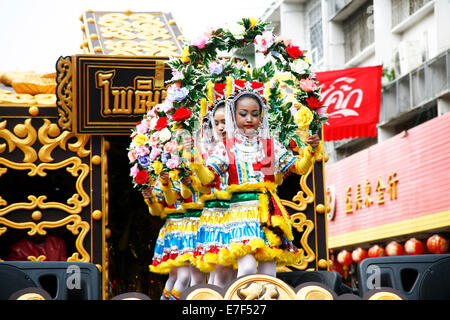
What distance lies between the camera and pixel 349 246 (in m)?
17.1

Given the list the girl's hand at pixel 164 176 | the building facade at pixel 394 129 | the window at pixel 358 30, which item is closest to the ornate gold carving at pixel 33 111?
the girl's hand at pixel 164 176

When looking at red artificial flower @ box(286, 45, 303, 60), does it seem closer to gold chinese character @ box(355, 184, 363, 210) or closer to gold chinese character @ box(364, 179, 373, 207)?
gold chinese character @ box(364, 179, 373, 207)

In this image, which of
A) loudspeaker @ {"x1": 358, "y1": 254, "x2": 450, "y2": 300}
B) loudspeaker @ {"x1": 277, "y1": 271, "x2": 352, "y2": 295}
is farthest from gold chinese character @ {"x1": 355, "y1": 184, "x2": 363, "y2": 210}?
loudspeaker @ {"x1": 358, "y1": 254, "x2": 450, "y2": 300}

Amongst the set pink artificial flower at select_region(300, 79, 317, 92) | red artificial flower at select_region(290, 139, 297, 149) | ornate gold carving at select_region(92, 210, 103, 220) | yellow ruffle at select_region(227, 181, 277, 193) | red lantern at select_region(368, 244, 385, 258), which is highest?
pink artificial flower at select_region(300, 79, 317, 92)

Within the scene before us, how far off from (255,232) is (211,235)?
19.4 inches

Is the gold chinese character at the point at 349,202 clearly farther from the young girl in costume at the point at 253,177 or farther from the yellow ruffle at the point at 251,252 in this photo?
the yellow ruffle at the point at 251,252

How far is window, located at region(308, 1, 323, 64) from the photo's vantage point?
71.4ft

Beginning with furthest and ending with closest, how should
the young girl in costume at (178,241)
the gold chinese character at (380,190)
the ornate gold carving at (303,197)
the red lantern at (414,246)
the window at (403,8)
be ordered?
the window at (403,8) < the gold chinese character at (380,190) < the red lantern at (414,246) < the ornate gold carving at (303,197) < the young girl in costume at (178,241)

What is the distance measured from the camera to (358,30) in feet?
66.0

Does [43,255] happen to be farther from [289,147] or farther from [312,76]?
[312,76]

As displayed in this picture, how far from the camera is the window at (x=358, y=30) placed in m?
19.2

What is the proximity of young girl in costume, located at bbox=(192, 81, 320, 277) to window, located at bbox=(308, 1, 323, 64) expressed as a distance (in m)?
16.5

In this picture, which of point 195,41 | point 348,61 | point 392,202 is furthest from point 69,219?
point 348,61

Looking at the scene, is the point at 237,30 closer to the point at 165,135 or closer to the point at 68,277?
the point at 165,135
